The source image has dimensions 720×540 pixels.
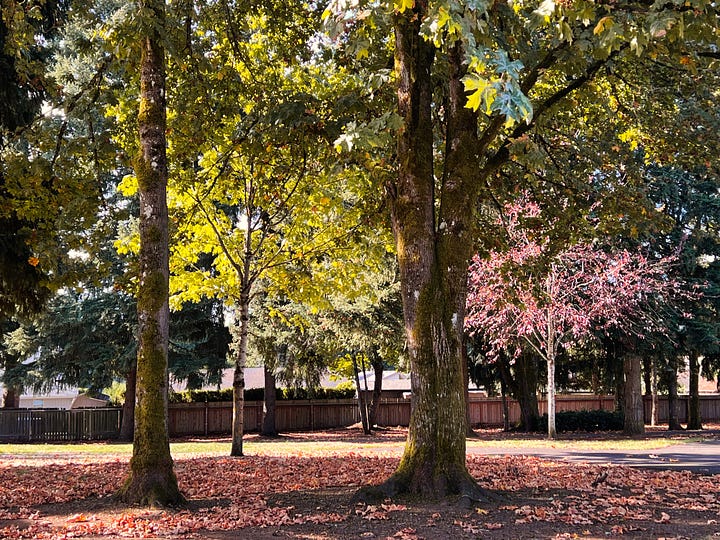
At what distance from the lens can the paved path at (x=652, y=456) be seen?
42.2ft

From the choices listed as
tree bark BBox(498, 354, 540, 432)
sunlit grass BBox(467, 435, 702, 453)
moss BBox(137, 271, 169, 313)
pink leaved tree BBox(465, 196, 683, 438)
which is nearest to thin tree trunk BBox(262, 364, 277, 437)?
pink leaved tree BBox(465, 196, 683, 438)

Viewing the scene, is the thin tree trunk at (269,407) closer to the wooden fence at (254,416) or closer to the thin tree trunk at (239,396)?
the wooden fence at (254,416)

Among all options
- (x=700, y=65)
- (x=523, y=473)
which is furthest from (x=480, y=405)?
(x=700, y=65)

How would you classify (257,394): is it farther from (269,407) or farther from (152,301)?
(152,301)

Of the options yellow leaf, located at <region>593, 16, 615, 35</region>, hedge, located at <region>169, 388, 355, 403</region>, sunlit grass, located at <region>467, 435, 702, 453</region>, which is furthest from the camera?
hedge, located at <region>169, 388, 355, 403</region>

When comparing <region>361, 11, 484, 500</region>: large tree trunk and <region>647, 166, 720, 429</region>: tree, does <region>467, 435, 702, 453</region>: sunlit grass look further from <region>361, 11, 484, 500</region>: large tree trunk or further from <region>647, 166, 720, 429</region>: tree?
<region>361, 11, 484, 500</region>: large tree trunk

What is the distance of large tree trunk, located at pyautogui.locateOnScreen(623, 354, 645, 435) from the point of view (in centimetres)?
2286

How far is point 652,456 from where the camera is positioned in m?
14.9

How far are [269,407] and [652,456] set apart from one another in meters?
15.8

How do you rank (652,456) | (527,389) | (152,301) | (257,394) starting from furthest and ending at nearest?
(257,394) → (527,389) → (652,456) → (152,301)

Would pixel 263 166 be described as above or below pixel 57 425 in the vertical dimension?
above

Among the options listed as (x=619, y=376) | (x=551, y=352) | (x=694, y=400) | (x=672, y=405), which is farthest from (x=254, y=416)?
(x=694, y=400)

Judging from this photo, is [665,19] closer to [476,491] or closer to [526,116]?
[526,116]

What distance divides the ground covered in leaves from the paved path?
81.1 inches
